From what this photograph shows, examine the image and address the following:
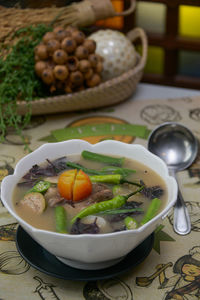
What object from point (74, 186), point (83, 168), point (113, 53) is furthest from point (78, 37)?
point (74, 186)

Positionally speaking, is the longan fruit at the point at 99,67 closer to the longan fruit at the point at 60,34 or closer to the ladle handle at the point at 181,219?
the longan fruit at the point at 60,34

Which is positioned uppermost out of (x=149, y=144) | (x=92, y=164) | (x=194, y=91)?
(x=92, y=164)

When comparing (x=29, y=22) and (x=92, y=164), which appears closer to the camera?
(x=92, y=164)

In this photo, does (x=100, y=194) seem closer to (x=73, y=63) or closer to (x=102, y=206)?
(x=102, y=206)

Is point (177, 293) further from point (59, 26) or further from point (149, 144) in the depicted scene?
point (59, 26)

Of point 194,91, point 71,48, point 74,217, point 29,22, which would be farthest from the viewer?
point 194,91

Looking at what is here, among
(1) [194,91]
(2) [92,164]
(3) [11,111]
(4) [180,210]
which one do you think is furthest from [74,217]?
(1) [194,91]

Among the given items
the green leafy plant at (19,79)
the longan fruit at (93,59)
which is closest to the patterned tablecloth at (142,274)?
the green leafy plant at (19,79)
